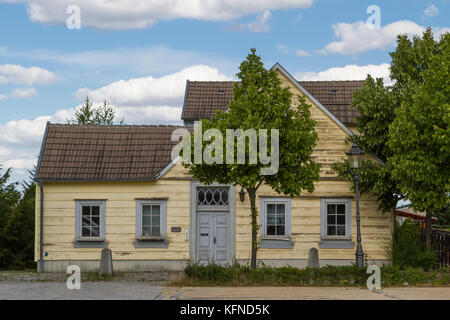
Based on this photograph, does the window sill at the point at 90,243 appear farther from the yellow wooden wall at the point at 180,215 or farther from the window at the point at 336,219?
the window at the point at 336,219

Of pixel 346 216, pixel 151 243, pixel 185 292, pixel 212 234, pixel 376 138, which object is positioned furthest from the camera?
pixel 212 234

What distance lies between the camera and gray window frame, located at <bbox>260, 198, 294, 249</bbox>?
21.7 meters

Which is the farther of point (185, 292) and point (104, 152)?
point (104, 152)

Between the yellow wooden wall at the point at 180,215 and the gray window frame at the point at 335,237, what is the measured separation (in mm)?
141

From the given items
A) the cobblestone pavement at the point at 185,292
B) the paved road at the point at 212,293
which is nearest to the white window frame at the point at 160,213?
the cobblestone pavement at the point at 185,292

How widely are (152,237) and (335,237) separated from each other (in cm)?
627

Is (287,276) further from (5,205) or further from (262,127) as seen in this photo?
(5,205)

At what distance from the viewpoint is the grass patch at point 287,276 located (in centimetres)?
1628

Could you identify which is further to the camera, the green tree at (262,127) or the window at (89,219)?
the window at (89,219)

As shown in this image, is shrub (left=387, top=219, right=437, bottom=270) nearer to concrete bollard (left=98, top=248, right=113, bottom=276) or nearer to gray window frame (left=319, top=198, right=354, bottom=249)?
gray window frame (left=319, top=198, right=354, bottom=249)

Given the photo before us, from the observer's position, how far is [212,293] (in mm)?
14453

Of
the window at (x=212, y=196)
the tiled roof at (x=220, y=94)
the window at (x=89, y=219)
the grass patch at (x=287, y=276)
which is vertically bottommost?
the grass patch at (x=287, y=276)

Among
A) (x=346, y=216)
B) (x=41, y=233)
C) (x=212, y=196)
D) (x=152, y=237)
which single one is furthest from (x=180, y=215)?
(x=346, y=216)

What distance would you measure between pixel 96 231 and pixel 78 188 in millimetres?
1622
